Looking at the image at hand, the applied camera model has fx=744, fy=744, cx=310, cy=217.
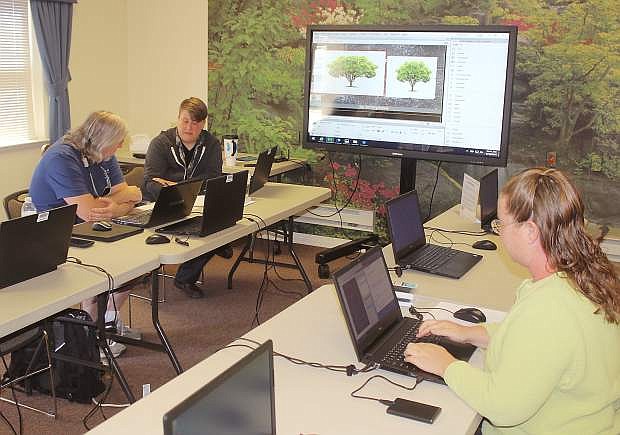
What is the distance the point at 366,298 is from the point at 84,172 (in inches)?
82.6

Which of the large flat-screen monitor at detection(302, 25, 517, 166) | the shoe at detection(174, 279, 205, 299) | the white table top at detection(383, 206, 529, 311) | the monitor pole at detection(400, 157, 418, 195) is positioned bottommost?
the shoe at detection(174, 279, 205, 299)

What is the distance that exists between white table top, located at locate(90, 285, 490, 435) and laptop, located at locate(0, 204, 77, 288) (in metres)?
0.91

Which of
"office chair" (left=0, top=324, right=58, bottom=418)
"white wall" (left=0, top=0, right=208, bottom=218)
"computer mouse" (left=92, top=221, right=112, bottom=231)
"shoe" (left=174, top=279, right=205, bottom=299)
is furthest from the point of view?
"white wall" (left=0, top=0, right=208, bottom=218)

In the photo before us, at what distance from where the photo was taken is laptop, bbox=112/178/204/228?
11.5 feet

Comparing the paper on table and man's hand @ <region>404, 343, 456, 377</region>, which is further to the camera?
the paper on table

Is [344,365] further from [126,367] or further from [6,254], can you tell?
[126,367]

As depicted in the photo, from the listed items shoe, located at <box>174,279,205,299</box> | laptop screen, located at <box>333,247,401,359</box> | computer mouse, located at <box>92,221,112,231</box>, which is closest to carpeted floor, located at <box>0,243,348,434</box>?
shoe, located at <box>174,279,205,299</box>

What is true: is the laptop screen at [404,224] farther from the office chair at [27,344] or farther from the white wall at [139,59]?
the white wall at [139,59]

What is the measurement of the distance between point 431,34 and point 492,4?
2.09 ft

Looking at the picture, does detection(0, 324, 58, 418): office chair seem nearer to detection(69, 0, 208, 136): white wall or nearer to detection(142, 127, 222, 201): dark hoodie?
detection(142, 127, 222, 201): dark hoodie

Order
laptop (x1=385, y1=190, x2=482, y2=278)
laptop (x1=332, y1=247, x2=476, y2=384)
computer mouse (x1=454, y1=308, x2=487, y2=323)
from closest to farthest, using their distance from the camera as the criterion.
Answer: laptop (x1=332, y1=247, x2=476, y2=384) → computer mouse (x1=454, y1=308, x2=487, y2=323) → laptop (x1=385, y1=190, x2=482, y2=278)

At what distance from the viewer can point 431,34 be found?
15.6 ft

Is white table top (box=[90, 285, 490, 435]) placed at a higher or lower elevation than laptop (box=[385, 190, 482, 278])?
lower

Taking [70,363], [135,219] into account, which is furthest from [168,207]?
[70,363]
